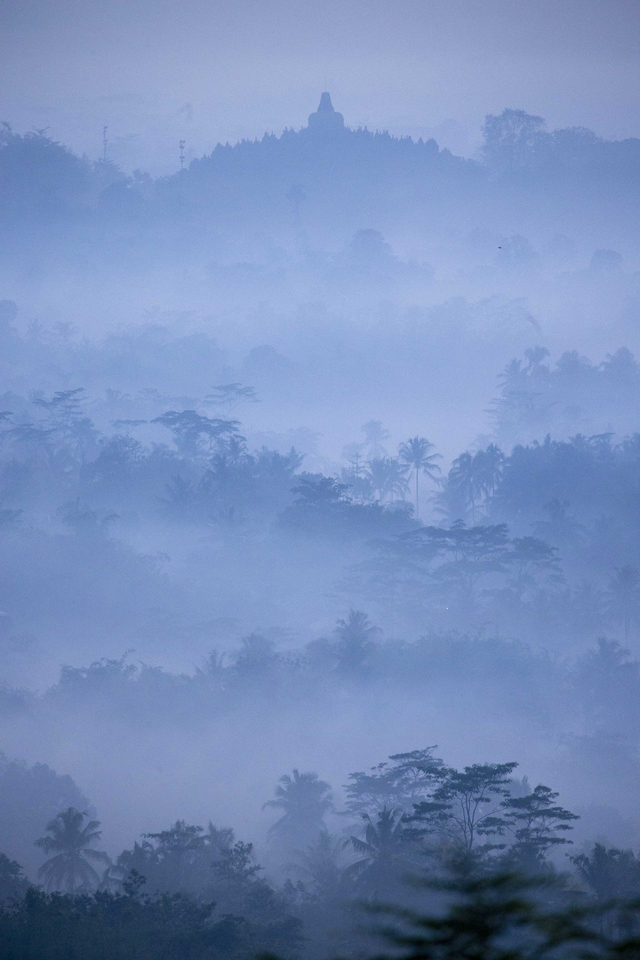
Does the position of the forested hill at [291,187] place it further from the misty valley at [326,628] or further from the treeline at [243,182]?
the misty valley at [326,628]

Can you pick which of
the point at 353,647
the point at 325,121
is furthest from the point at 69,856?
the point at 325,121

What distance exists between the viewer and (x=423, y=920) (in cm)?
596

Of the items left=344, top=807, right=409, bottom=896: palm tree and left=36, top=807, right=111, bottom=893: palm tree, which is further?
left=36, top=807, right=111, bottom=893: palm tree

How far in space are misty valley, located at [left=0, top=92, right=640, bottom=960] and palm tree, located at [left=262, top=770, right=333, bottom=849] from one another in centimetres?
15

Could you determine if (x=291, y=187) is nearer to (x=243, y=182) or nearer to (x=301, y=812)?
(x=243, y=182)

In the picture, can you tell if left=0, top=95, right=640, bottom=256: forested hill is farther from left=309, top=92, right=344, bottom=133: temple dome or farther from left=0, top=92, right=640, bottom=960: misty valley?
left=0, top=92, right=640, bottom=960: misty valley

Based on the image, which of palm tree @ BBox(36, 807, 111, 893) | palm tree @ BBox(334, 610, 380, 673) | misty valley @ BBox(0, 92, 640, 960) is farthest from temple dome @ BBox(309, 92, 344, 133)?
palm tree @ BBox(36, 807, 111, 893)

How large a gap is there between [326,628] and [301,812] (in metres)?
23.7

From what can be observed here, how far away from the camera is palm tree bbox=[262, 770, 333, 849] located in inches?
1523

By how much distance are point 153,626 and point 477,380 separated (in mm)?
63985

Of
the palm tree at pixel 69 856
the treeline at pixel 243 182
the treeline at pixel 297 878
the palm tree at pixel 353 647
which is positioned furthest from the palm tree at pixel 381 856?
the treeline at pixel 243 182

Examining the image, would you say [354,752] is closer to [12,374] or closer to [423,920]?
[423,920]

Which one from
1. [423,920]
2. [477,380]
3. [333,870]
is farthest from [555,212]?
[423,920]

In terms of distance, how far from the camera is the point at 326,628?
62562 mm
